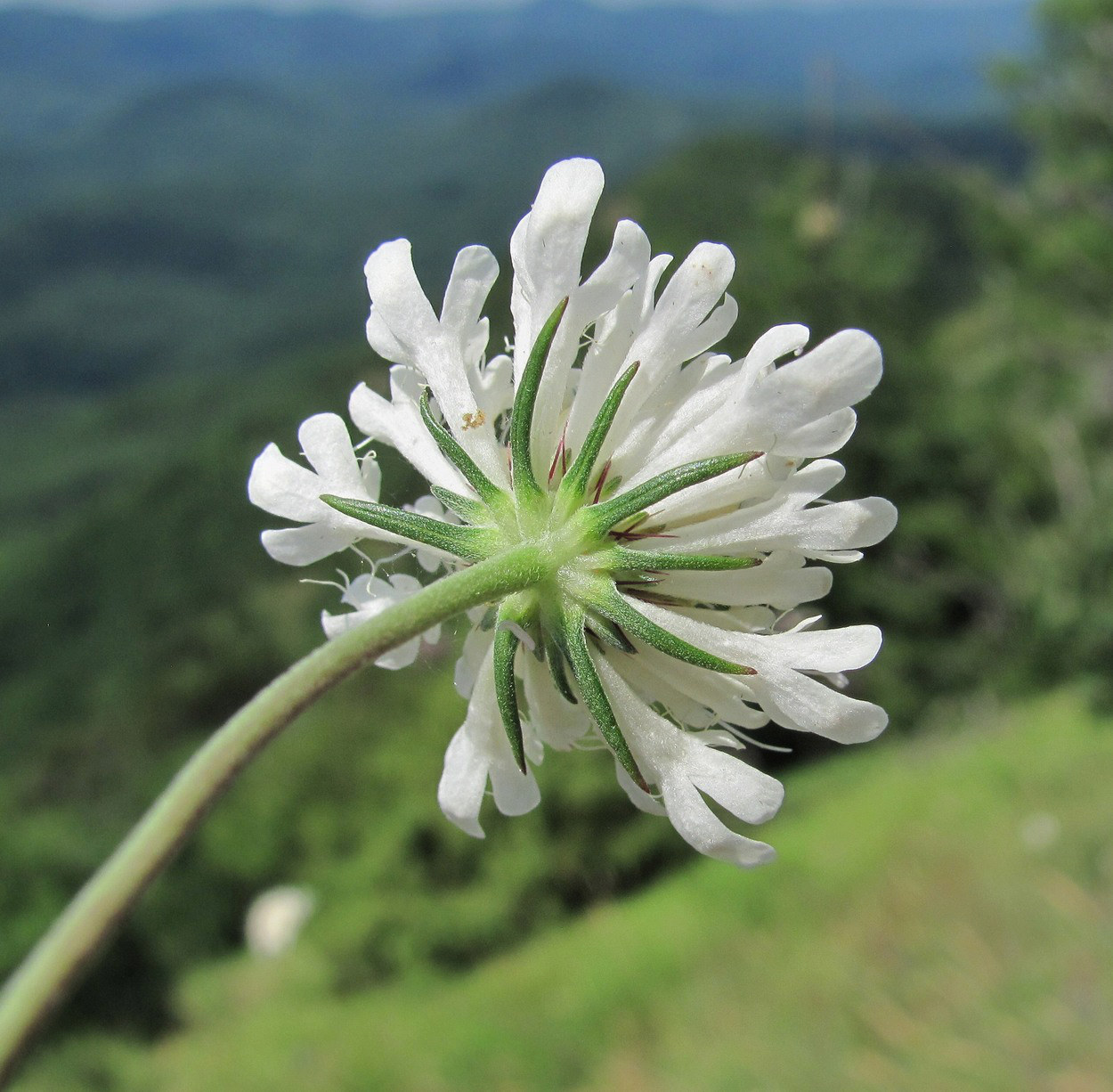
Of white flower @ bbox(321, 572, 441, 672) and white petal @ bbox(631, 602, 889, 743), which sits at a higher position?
white flower @ bbox(321, 572, 441, 672)

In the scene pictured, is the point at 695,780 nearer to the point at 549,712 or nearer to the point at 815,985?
the point at 549,712

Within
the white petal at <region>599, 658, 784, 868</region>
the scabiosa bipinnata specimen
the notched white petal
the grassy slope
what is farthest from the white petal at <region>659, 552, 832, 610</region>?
the grassy slope

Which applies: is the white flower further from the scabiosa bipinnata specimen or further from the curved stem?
the curved stem

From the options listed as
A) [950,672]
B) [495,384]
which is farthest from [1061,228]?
[495,384]

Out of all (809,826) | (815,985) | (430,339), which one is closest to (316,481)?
(430,339)

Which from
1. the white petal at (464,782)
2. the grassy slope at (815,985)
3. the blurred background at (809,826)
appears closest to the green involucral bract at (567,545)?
the white petal at (464,782)

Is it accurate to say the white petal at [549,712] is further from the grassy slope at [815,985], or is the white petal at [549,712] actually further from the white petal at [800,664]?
the grassy slope at [815,985]

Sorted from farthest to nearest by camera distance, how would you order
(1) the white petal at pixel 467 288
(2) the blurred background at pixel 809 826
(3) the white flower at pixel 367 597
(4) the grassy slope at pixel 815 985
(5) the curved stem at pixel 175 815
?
(2) the blurred background at pixel 809 826
(4) the grassy slope at pixel 815 985
(3) the white flower at pixel 367 597
(1) the white petal at pixel 467 288
(5) the curved stem at pixel 175 815
